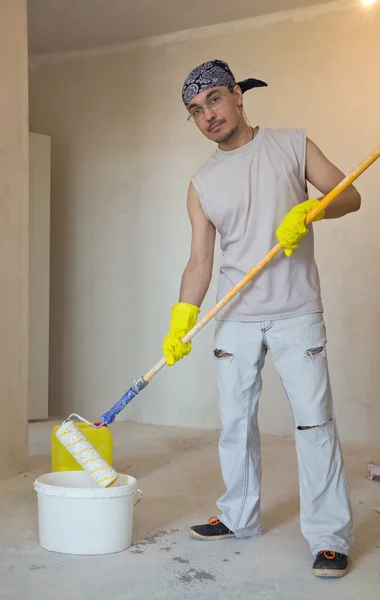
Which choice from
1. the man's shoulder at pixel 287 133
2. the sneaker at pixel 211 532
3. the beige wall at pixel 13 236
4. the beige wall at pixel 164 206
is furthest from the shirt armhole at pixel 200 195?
the beige wall at pixel 164 206

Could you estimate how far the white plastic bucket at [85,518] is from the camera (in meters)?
1.99

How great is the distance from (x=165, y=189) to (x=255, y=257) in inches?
95.8

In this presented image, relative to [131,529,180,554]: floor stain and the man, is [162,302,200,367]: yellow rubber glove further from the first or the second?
[131,529,180,554]: floor stain

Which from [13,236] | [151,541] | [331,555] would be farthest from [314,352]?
[13,236]

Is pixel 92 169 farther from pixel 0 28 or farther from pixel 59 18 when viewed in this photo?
pixel 0 28

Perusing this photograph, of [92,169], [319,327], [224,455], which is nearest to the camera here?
[319,327]

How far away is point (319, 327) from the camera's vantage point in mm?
2043

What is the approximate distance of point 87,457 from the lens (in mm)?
2078

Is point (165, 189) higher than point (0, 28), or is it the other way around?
point (0, 28)

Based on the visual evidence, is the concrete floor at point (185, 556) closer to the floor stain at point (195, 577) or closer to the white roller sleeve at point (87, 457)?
the floor stain at point (195, 577)

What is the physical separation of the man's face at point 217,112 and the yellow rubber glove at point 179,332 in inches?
19.9

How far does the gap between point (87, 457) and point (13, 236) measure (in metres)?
1.38

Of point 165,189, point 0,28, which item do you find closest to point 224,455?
point 0,28

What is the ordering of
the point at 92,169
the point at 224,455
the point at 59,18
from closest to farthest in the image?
the point at 224,455 → the point at 59,18 → the point at 92,169
